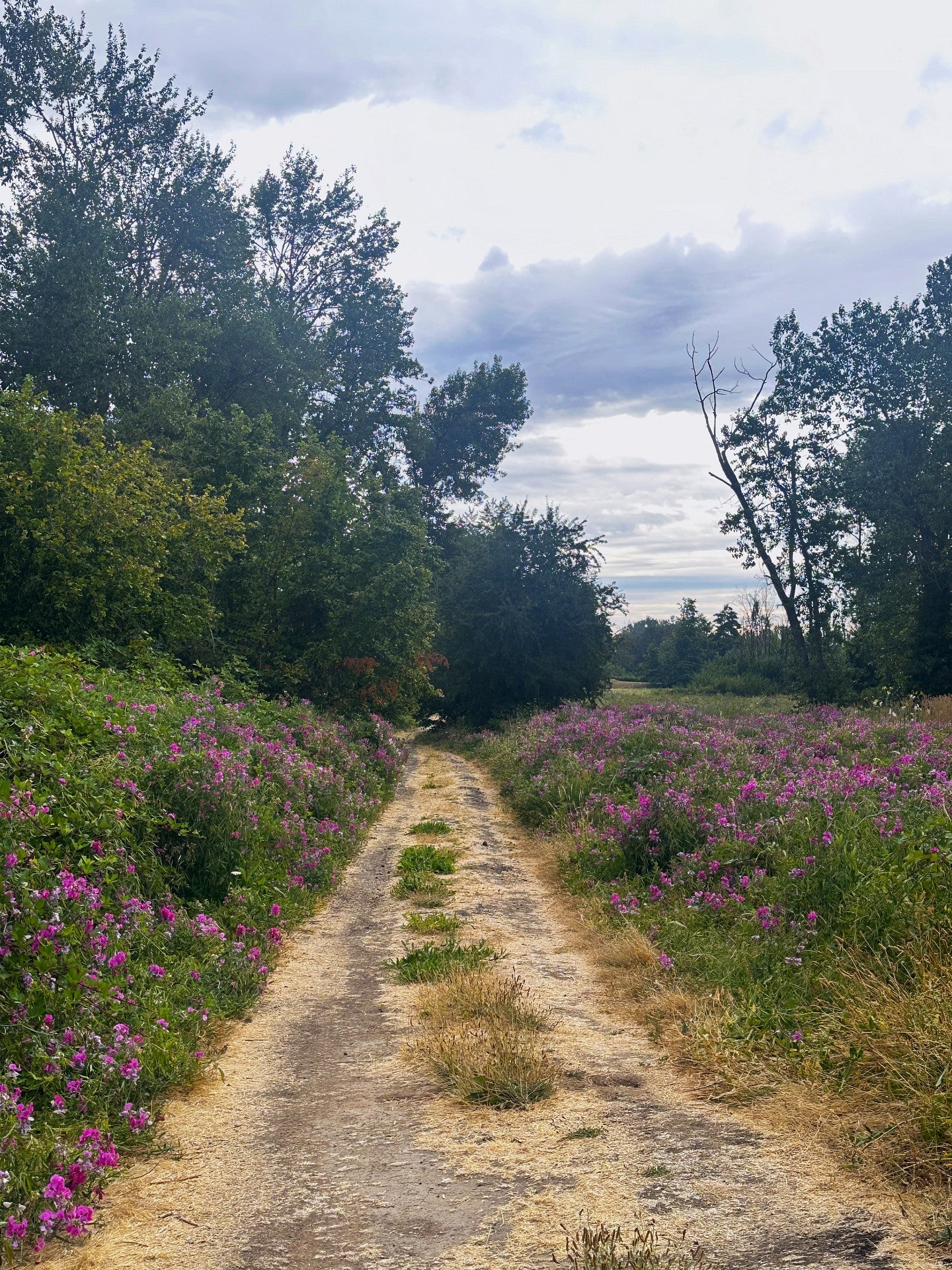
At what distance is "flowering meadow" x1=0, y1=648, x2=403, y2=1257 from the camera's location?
418cm

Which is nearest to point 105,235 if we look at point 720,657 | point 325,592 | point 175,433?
point 175,433

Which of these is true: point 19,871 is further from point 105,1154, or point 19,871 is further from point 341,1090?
point 341,1090

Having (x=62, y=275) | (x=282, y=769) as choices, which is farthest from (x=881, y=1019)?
(x=62, y=275)

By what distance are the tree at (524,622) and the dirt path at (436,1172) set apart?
24.3 m

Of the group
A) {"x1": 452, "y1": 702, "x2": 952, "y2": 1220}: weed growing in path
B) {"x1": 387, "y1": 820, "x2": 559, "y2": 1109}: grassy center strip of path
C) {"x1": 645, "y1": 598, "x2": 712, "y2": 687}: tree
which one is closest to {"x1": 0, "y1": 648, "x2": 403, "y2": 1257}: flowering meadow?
{"x1": 387, "y1": 820, "x2": 559, "y2": 1109}: grassy center strip of path

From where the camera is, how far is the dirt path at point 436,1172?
3.31 metres

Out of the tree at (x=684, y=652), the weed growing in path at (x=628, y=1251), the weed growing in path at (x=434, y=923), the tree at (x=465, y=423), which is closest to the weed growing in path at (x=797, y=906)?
the weed growing in path at (x=628, y=1251)

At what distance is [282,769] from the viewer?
39.5 ft

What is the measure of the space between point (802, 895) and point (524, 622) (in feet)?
77.9

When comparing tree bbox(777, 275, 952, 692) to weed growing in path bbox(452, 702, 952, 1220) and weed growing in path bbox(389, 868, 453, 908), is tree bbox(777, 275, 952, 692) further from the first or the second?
weed growing in path bbox(389, 868, 453, 908)

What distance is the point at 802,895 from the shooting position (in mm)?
6723

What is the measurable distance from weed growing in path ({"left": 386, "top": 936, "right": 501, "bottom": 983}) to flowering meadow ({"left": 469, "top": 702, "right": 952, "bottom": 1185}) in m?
1.42

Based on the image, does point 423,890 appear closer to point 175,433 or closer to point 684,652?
point 175,433

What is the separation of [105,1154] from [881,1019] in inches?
154
